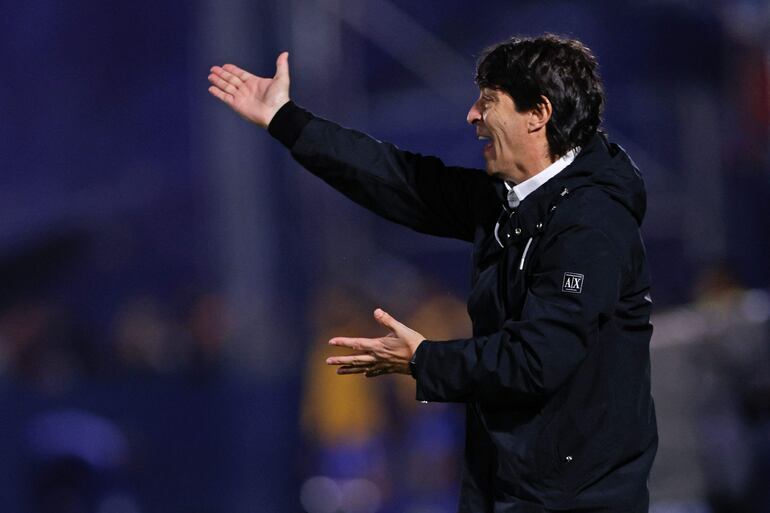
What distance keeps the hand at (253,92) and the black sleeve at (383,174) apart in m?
0.03

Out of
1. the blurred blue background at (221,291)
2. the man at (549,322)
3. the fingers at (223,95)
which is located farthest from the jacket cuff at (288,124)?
the blurred blue background at (221,291)

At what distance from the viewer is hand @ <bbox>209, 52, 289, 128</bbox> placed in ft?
8.86

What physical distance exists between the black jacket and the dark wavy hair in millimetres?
46

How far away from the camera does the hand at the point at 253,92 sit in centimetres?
270

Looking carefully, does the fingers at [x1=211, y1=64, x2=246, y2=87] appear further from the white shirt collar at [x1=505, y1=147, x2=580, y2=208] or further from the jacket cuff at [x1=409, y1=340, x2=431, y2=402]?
the jacket cuff at [x1=409, y1=340, x2=431, y2=402]

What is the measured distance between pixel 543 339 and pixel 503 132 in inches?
17.1

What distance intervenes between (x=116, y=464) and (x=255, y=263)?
850 millimetres

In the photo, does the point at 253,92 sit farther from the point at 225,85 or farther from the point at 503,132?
the point at 503,132

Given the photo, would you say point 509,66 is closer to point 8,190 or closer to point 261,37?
point 261,37

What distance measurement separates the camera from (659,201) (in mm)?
5324

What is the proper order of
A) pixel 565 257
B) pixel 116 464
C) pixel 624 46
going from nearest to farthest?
1. pixel 565 257
2. pixel 116 464
3. pixel 624 46

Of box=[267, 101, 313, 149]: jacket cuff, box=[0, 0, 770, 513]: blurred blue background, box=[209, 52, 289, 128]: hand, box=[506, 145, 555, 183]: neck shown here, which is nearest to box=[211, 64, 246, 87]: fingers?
box=[209, 52, 289, 128]: hand

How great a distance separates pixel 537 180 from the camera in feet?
7.64

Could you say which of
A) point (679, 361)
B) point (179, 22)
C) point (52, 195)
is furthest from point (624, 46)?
point (52, 195)
